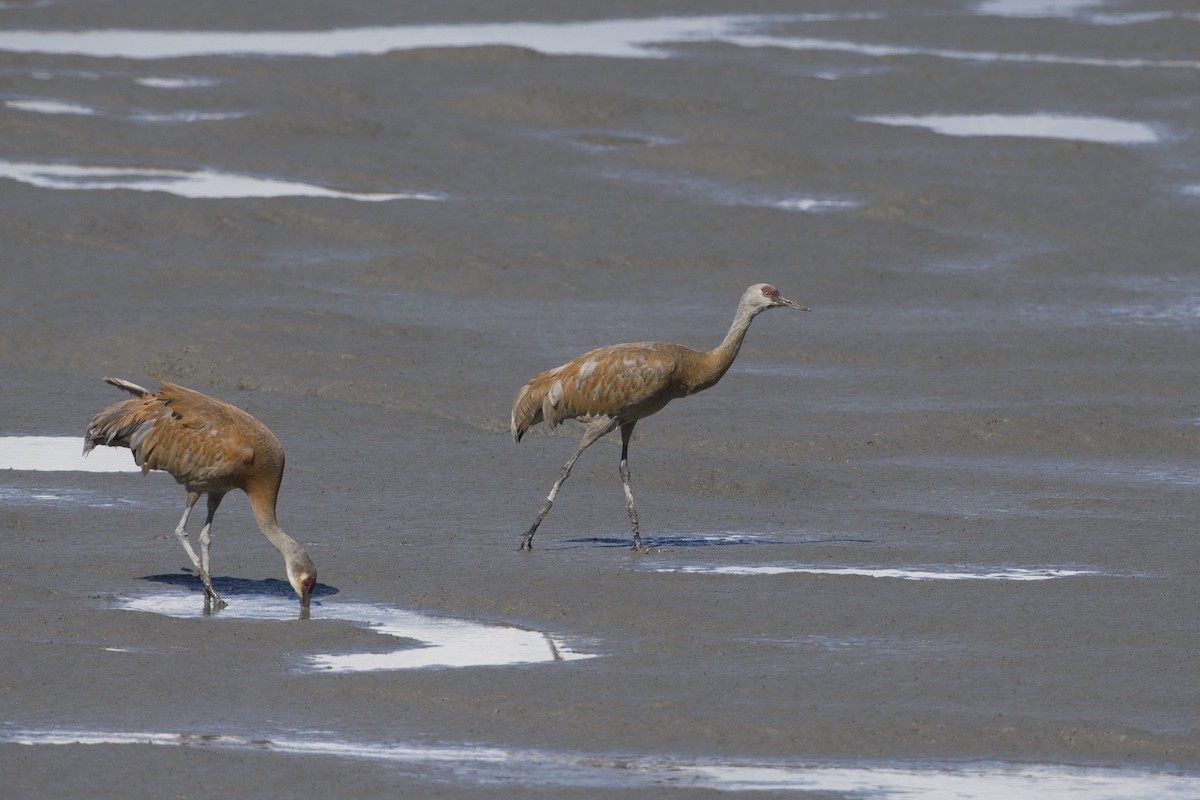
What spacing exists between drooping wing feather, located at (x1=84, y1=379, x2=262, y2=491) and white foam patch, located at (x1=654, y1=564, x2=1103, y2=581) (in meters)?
2.45

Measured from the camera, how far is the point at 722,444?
50.1 feet

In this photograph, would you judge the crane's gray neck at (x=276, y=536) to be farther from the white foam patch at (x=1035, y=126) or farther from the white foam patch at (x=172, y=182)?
the white foam patch at (x=1035, y=126)

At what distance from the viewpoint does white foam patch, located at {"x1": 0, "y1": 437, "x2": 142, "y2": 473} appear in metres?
13.9

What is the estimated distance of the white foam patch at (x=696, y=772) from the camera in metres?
8.14

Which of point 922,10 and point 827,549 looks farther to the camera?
point 922,10

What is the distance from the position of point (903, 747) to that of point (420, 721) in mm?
2099

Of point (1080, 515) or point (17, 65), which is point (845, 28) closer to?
point (17, 65)

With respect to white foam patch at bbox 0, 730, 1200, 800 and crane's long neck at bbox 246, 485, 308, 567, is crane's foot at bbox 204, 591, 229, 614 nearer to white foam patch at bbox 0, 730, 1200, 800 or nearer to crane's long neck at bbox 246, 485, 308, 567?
crane's long neck at bbox 246, 485, 308, 567

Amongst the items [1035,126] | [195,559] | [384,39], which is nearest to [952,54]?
[1035,126]

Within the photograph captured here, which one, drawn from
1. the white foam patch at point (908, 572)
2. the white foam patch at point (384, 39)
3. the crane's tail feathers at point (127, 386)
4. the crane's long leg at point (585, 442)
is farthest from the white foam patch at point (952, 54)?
the crane's tail feathers at point (127, 386)

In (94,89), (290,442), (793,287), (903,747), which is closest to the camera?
(903,747)

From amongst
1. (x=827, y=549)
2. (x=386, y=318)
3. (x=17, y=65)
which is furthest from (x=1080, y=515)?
(x=17, y=65)

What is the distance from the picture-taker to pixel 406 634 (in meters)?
10.4

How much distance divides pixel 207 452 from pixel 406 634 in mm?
1607
